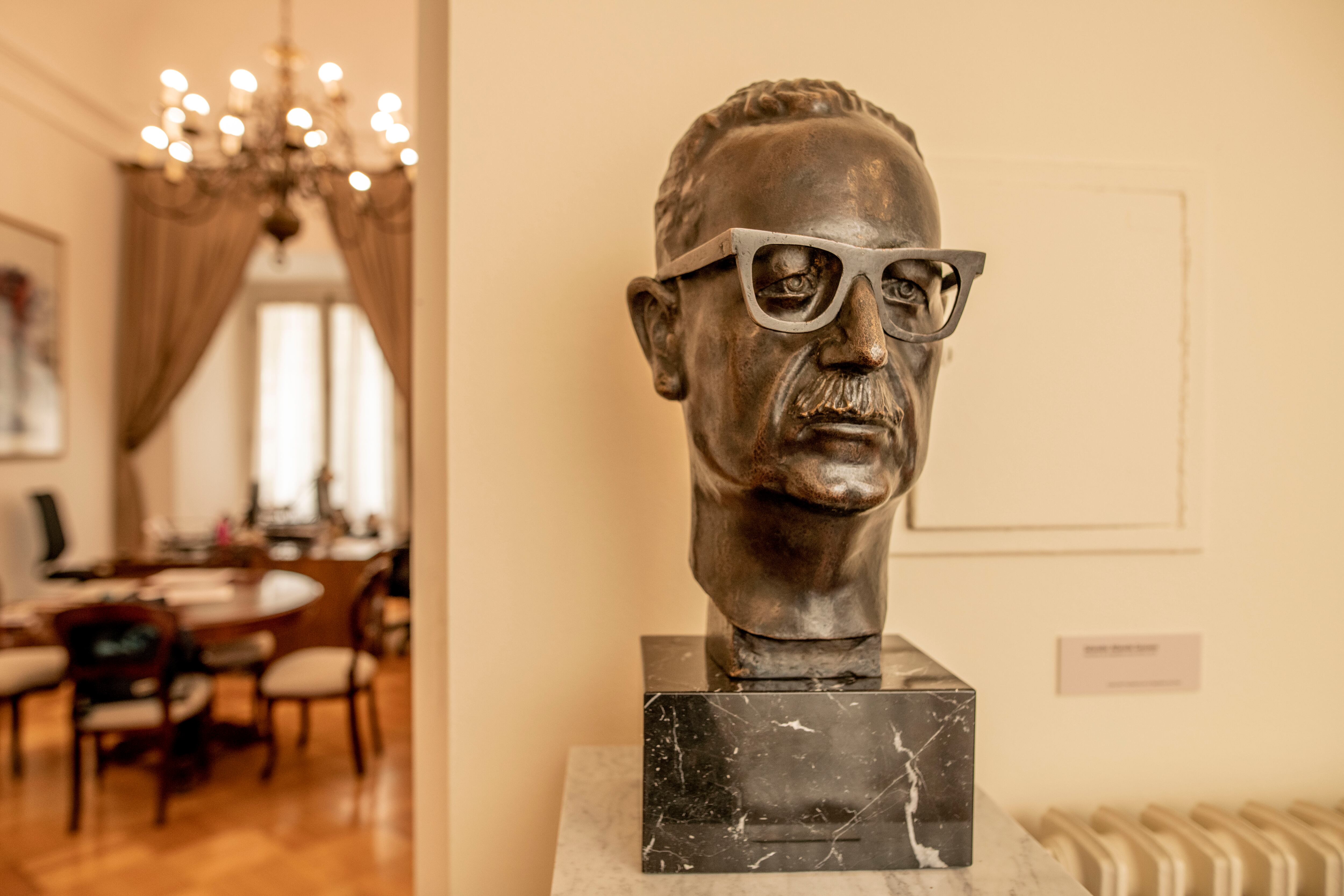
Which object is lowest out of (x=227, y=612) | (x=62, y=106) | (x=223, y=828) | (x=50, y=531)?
(x=223, y=828)

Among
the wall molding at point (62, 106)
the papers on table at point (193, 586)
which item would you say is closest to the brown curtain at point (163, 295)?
the wall molding at point (62, 106)

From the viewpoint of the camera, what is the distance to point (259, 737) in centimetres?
396

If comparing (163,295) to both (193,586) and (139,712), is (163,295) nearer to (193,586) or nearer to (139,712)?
(193,586)

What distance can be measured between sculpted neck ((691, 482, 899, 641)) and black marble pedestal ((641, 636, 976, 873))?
0.09 m

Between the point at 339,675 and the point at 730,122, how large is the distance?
3.54m

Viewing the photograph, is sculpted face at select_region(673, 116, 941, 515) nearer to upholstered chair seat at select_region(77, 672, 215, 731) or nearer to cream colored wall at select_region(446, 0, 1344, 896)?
cream colored wall at select_region(446, 0, 1344, 896)

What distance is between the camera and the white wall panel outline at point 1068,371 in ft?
4.89

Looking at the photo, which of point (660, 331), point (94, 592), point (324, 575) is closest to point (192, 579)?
point (94, 592)

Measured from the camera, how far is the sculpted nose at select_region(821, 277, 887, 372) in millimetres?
855

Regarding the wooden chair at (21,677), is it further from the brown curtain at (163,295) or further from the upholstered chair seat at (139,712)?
the brown curtain at (163,295)

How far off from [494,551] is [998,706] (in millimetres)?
997

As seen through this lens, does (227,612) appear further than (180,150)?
No

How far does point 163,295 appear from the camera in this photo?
236 inches

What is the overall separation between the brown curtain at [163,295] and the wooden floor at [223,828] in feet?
7.79
